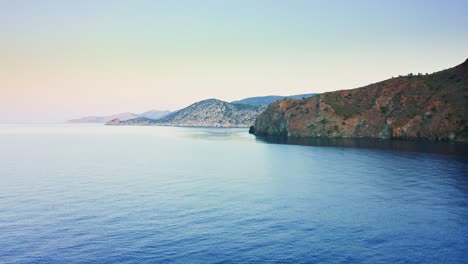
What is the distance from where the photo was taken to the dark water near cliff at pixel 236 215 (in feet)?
98.9

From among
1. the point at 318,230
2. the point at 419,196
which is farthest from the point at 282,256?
the point at 419,196

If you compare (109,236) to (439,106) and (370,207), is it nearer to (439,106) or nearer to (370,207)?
(370,207)

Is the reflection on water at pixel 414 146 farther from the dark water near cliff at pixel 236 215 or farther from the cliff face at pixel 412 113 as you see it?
the dark water near cliff at pixel 236 215

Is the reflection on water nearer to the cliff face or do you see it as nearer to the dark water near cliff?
the cliff face

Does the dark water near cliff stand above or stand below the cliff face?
below

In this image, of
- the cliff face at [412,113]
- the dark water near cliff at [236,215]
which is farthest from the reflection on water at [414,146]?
the dark water near cliff at [236,215]

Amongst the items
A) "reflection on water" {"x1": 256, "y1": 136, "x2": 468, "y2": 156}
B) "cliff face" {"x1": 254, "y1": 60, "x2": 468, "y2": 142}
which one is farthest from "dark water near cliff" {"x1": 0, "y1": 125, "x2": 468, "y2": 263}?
"cliff face" {"x1": 254, "y1": 60, "x2": 468, "y2": 142}

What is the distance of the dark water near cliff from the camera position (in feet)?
98.9

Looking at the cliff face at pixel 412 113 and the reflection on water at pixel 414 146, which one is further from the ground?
the cliff face at pixel 412 113

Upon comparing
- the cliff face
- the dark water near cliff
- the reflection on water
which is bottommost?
the dark water near cliff

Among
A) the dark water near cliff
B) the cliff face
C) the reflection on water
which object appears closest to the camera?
the dark water near cliff

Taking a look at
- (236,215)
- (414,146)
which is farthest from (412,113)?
(236,215)

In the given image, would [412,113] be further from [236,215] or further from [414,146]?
[236,215]

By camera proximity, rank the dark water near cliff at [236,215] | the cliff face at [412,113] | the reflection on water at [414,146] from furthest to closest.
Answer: the cliff face at [412,113]
the reflection on water at [414,146]
the dark water near cliff at [236,215]
